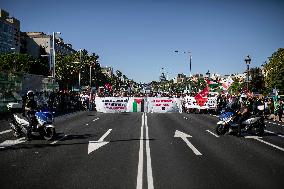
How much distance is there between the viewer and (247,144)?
40.5ft

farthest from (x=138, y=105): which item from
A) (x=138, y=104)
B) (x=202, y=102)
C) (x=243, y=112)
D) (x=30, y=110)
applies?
(x=30, y=110)

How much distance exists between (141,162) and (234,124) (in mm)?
7124

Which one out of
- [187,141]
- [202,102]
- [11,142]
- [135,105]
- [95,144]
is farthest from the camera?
[135,105]

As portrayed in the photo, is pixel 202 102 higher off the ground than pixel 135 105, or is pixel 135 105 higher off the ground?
pixel 202 102

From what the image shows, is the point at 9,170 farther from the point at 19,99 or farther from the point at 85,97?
the point at 85,97

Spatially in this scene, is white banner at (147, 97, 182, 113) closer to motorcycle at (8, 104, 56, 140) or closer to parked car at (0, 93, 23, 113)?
parked car at (0, 93, 23, 113)

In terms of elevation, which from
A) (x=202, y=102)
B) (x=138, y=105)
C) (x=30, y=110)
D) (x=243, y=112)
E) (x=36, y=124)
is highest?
(x=30, y=110)

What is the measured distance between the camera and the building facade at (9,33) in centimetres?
8456

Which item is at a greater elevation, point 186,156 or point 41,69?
point 41,69

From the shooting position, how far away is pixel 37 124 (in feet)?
41.1

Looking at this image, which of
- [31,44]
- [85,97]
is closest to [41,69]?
[31,44]

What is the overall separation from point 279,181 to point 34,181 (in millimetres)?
5294

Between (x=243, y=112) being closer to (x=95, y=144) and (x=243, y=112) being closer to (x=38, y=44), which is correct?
(x=95, y=144)

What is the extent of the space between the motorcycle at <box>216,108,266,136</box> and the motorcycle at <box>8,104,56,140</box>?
7.41m
